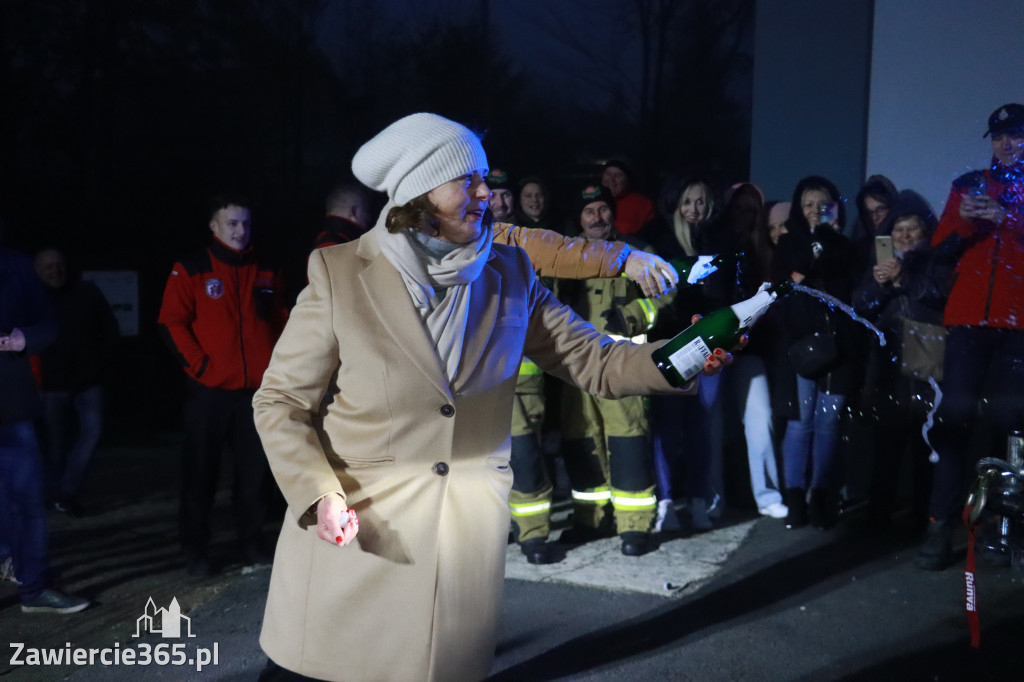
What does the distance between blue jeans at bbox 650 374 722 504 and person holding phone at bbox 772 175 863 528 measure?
1.50 feet

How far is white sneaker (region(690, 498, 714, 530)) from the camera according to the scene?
666 cm

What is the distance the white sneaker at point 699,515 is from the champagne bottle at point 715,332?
3968 mm

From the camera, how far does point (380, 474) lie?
9.16 feet

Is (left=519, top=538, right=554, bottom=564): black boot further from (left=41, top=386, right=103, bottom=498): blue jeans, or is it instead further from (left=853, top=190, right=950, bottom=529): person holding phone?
(left=41, top=386, right=103, bottom=498): blue jeans

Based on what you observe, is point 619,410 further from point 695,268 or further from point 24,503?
point 24,503

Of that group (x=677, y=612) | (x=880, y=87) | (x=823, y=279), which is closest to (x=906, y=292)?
(x=823, y=279)

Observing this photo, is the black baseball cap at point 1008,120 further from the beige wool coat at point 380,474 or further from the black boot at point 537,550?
the beige wool coat at point 380,474

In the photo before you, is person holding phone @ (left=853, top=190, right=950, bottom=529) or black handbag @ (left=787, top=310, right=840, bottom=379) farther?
black handbag @ (left=787, top=310, right=840, bottom=379)

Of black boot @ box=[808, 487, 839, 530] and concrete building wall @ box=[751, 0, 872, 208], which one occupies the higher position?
concrete building wall @ box=[751, 0, 872, 208]

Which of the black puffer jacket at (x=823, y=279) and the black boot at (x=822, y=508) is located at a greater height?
the black puffer jacket at (x=823, y=279)

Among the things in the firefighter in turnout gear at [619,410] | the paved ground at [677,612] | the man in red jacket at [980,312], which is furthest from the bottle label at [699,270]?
the man in red jacket at [980,312]

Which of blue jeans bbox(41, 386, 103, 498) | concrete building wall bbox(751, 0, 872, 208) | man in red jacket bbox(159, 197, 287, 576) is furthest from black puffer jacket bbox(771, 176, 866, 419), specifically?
blue jeans bbox(41, 386, 103, 498)

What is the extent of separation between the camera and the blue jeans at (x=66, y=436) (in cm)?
739

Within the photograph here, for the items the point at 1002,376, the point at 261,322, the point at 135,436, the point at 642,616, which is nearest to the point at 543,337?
the point at 642,616
